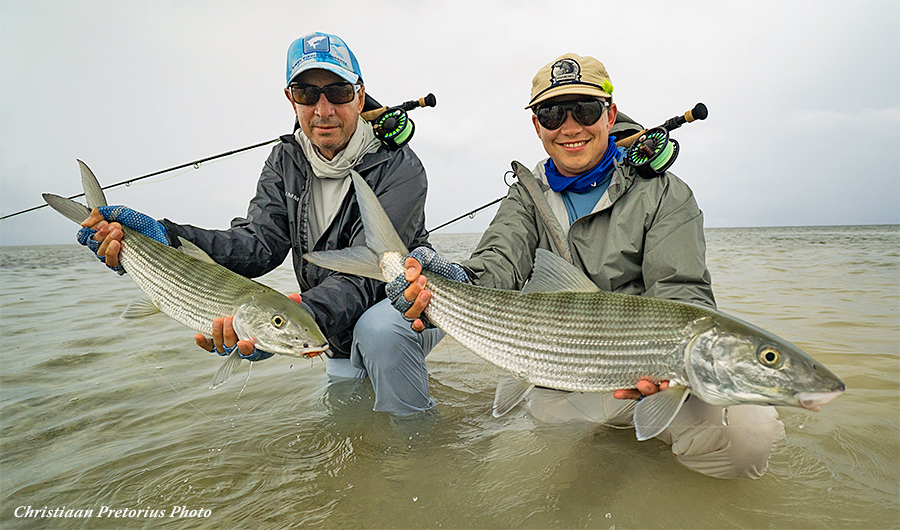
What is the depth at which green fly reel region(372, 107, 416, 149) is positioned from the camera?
4.08 meters

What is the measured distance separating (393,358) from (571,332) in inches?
59.7

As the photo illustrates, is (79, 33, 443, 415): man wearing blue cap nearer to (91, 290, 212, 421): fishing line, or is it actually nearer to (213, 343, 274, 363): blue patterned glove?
(213, 343, 274, 363): blue patterned glove

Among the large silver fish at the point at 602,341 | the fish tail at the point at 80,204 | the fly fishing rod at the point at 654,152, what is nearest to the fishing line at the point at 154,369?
the fish tail at the point at 80,204

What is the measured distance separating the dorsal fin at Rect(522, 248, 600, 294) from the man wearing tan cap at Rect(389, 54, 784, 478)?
51 centimetres

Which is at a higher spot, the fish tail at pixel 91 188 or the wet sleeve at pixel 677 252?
the fish tail at pixel 91 188

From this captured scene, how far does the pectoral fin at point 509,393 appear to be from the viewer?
2.73 meters

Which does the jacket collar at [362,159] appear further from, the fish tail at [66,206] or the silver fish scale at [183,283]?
the fish tail at [66,206]

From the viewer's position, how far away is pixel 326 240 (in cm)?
413

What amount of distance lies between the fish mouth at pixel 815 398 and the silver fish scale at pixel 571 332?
460 millimetres

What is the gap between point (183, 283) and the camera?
10.8 ft

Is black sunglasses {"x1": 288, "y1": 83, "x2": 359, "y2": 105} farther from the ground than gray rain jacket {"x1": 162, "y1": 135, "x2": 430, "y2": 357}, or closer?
farther from the ground

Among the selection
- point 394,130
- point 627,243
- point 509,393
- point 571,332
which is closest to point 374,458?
point 509,393

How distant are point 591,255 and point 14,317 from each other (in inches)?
367

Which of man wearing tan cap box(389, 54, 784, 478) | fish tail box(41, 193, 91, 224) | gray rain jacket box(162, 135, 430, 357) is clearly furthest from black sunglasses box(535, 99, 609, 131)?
fish tail box(41, 193, 91, 224)
